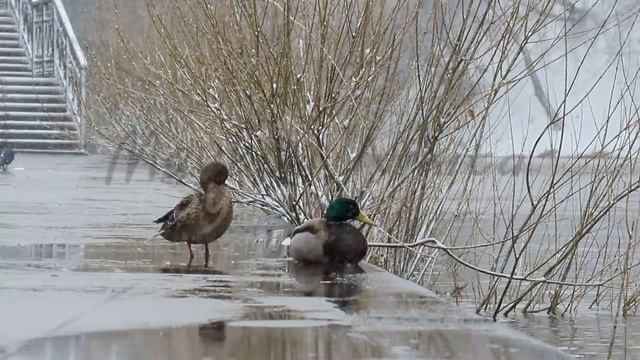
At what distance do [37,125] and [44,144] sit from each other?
60 cm

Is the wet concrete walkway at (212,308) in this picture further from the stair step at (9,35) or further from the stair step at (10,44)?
the stair step at (9,35)

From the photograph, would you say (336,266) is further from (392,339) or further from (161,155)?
(161,155)

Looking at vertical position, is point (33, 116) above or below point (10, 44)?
below

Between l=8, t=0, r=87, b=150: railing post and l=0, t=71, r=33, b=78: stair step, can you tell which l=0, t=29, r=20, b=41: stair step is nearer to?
l=8, t=0, r=87, b=150: railing post

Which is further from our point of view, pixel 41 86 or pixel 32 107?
pixel 41 86

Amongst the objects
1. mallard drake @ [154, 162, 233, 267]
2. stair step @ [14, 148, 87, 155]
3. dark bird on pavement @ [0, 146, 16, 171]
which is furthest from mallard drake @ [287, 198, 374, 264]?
stair step @ [14, 148, 87, 155]

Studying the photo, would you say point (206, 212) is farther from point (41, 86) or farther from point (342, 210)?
point (41, 86)

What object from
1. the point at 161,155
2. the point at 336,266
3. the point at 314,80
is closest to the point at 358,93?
the point at 314,80

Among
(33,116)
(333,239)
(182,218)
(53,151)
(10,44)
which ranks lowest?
(333,239)

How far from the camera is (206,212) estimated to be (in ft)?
30.8

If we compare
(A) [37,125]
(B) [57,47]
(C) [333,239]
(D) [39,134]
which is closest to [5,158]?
(D) [39,134]

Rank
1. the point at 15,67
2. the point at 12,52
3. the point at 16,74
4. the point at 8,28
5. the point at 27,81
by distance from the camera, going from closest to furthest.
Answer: the point at 27,81
the point at 16,74
the point at 15,67
the point at 12,52
the point at 8,28

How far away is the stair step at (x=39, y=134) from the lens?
101ft

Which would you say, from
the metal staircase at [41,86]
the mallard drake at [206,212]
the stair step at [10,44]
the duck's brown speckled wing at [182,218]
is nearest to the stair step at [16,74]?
the metal staircase at [41,86]
